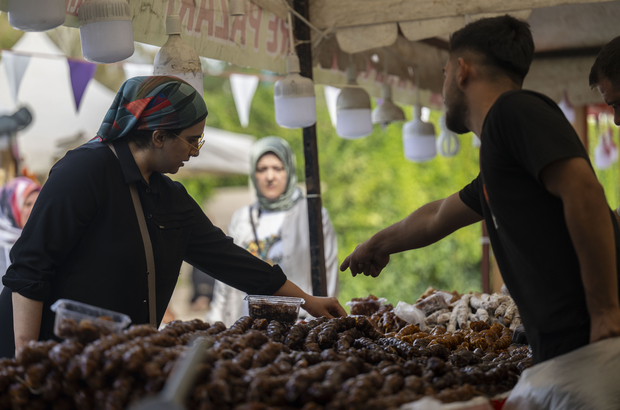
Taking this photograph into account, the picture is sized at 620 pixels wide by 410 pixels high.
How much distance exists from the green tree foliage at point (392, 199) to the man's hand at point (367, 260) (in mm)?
8956

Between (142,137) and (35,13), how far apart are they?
1.83ft

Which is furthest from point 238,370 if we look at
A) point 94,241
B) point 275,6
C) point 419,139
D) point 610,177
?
point 610,177

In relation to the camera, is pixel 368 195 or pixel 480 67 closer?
pixel 480 67

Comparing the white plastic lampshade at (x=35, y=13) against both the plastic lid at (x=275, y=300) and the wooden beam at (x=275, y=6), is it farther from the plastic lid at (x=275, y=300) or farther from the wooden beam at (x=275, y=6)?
the wooden beam at (x=275, y=6)

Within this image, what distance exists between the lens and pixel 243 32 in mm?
3186

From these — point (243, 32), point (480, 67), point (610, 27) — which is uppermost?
point (610, 27)

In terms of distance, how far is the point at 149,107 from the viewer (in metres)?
2.18

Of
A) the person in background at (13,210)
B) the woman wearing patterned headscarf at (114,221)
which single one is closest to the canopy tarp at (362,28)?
the woman wearing patterned headscarf at (114,221)

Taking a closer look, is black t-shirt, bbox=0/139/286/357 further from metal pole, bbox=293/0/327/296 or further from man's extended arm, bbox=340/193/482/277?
metal pole, bbox=293/0/327/296

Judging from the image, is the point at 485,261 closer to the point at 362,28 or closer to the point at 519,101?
the point at 362,28

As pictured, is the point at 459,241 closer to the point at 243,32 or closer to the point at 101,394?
the point at 243,32

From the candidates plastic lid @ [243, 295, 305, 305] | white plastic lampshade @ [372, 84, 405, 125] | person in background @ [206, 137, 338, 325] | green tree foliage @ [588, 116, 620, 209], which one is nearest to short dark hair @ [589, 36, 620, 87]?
plastic lid @ [243, 295, 305, 305]

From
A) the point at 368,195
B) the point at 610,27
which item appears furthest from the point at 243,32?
the point at 368,195

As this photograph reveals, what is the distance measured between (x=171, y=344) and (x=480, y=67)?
1.22 meters
